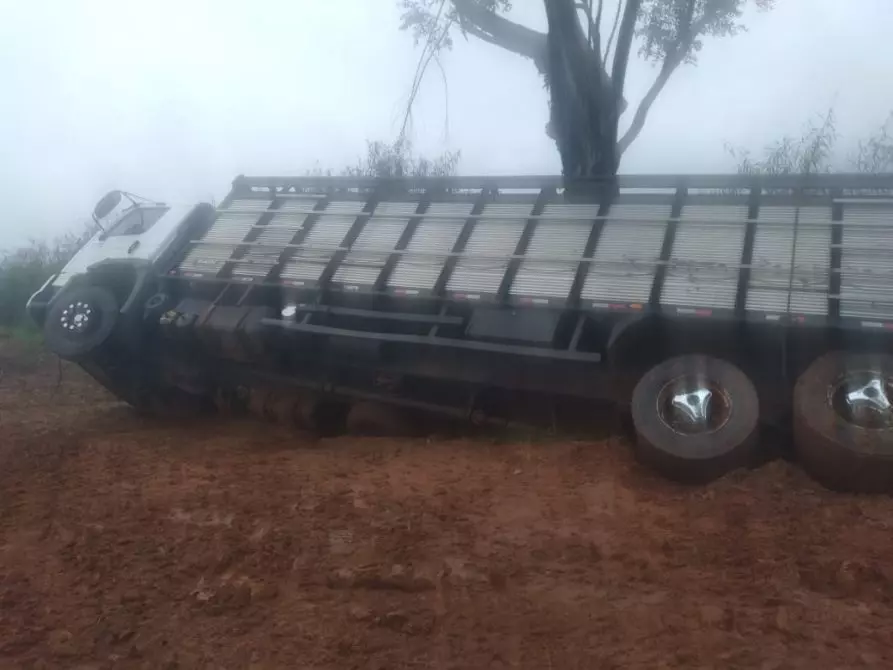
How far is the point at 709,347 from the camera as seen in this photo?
741 centimetres

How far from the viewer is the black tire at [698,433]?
6531 millimetres

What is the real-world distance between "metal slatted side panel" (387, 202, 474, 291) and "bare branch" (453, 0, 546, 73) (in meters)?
4.67

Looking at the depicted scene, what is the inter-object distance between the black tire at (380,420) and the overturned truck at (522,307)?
25mm

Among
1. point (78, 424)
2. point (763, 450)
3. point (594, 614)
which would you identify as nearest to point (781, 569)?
point (594, 614)

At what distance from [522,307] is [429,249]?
1.25 metres

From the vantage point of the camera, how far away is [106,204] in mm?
11273

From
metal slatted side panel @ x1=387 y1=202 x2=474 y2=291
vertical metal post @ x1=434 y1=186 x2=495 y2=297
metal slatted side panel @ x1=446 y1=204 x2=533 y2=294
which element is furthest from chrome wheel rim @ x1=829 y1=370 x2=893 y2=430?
metal slatted side panel @ x1=387 y1=202 x2=474 y2=291

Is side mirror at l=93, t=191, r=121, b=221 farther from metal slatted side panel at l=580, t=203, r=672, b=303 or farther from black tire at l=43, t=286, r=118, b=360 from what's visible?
metal slatted side panel at l=580, t=203, r=672, b=303

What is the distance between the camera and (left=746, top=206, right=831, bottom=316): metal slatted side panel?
6.99 metres

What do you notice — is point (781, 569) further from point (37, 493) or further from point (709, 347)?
point (37, 493)

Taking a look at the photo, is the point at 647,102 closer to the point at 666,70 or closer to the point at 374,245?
the point at 666,70

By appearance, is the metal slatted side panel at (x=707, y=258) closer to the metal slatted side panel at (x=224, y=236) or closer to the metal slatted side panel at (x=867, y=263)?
the metal slatted side panel at (x=867, y=263)

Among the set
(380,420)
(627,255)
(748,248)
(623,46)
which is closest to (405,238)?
(380,420)

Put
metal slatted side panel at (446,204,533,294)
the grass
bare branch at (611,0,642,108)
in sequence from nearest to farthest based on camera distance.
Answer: metal slatted side panel at (446,204,533,294) < bare branch at (611,0,642,108) < the grass
